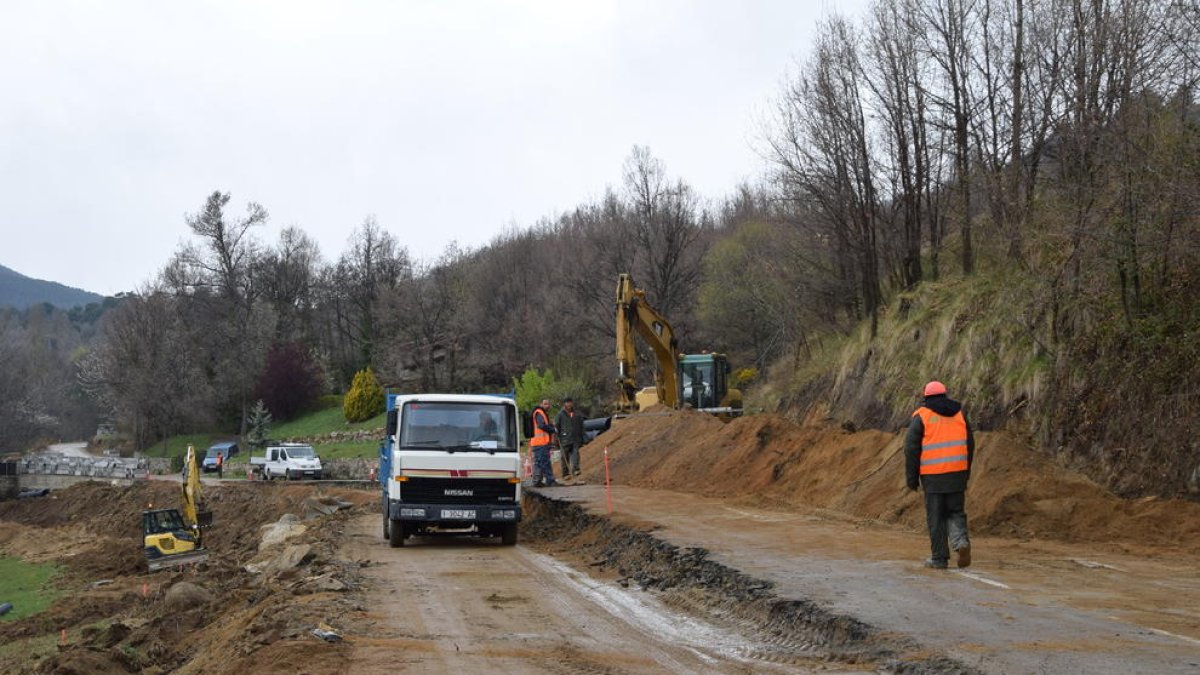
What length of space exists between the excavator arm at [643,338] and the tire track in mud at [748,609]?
1424 cm

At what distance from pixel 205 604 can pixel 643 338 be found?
828 inches

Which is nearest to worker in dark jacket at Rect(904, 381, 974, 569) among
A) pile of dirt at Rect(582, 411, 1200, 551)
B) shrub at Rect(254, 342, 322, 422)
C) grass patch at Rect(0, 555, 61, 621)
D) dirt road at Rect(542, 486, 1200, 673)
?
dirt road at Rect(542, 486, 1200, 673)

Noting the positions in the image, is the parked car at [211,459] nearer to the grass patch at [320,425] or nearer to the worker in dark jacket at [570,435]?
the grass patch at [320,425]

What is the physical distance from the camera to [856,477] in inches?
778

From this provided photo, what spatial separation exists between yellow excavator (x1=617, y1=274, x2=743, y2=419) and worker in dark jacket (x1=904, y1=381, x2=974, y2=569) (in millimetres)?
21146

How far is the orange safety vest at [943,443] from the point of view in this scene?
11.4 metres

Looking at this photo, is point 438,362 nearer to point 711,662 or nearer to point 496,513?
point 496,513

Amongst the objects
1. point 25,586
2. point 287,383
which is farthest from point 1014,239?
point 287,383

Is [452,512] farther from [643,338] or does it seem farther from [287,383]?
[287,383]

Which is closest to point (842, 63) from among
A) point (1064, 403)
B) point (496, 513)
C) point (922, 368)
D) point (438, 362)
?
point (922, 368)

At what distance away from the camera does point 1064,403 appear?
15656 millimetres

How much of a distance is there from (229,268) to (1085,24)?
2879 inches

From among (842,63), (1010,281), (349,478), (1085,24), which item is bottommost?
(349,478)

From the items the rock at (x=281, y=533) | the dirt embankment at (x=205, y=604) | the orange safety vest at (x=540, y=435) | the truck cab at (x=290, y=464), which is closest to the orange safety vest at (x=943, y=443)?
the dirt embankment at (x=205, y=604)
